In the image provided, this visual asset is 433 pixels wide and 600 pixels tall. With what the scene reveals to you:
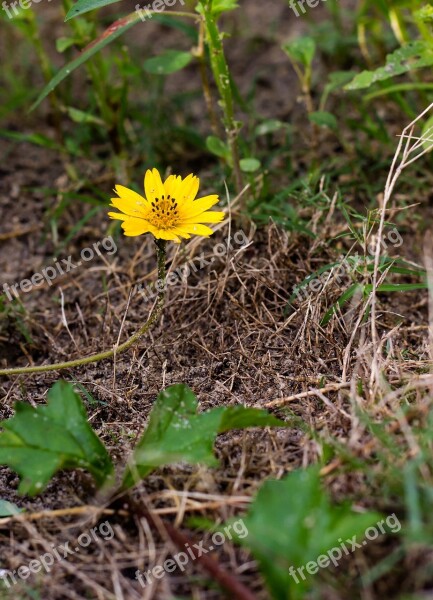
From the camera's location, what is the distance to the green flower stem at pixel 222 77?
6.61 feet

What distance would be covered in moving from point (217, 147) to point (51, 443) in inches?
41.9

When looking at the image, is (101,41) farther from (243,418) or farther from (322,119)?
(243,418)

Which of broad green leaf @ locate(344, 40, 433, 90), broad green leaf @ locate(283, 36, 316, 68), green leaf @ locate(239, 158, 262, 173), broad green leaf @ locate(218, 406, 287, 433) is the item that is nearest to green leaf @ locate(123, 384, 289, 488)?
broad green leaf @ locate(218, 406, 287, 433)

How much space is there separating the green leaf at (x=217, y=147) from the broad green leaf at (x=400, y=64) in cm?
38

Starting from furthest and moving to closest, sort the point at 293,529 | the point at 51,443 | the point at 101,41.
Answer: the point at 101,41, the point at 51,443, the point at 293,529

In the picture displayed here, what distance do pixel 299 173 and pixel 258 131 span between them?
215 mm

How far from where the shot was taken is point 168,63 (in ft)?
7.52

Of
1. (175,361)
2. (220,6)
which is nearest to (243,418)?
(175,361)

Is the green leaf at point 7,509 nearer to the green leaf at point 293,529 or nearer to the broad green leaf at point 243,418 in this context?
the broad green leaf at point 243,418

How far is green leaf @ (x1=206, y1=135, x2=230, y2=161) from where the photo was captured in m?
2.19

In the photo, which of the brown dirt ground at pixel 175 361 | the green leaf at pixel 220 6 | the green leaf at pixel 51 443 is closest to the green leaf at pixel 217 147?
the brown dirt ground at pixel 175 361

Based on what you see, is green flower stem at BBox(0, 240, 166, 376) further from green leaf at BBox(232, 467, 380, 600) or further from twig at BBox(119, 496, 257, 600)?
green leaf at BBox(232, 467, 380, 600)

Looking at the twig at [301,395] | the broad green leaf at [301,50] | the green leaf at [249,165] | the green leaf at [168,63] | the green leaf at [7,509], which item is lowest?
the twig at [301,395]

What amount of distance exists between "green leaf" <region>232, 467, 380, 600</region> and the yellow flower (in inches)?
27.8
